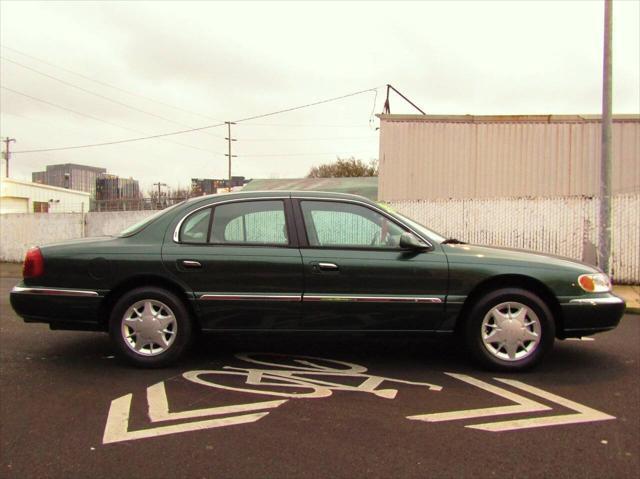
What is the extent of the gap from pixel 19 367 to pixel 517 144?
12.4m

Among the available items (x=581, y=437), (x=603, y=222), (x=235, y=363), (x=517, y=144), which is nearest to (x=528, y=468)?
(x=581, y=437)

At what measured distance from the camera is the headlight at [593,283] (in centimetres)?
443

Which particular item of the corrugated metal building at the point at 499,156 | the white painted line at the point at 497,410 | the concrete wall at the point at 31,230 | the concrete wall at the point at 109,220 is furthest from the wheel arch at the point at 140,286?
the concrete wall at the point at 31,230

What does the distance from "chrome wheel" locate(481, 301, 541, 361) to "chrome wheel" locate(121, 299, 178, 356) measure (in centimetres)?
270

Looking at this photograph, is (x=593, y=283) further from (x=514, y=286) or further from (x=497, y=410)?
(x=497, y=410)

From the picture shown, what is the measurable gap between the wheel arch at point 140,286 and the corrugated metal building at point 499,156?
33.5 ft

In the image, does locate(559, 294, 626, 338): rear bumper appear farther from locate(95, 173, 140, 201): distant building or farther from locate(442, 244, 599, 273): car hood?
locate(95, 173, 140, 201): distant building

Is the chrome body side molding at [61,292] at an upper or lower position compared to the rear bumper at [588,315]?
upper

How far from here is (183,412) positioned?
3.50 metres

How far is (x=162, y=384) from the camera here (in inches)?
161

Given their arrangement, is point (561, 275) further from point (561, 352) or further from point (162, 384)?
point (162, 384)

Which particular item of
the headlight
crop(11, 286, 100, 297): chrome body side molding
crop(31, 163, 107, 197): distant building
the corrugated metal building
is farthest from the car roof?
crop(31, 163, 107, 197): distant building

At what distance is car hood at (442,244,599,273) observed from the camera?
14.4ft

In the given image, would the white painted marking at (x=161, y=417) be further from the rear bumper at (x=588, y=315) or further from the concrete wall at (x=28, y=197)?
the concrete wall at (x=28, y=197)
